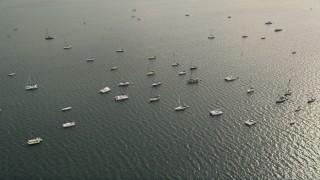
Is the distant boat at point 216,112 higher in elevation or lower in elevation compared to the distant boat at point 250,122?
higher

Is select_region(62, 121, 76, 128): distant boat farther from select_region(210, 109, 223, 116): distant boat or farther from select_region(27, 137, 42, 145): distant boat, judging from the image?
select_region(210, 109, 223, 116): distant boat

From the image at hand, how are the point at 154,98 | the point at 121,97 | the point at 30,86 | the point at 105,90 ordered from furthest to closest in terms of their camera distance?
the point at 30,86 < the point at 105,90 < the point at 121,97 < the point at 154,98

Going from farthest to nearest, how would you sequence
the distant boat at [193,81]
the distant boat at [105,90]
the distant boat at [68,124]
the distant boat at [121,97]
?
1. the distant boat at [193,81]
2. the distant boat at [105,90]
3. the distant boat at [121,97]
4. the distant boat at [68,124]

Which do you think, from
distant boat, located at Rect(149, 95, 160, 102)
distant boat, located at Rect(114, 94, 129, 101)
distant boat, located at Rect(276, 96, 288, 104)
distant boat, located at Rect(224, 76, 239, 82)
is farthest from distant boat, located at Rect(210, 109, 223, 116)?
distant boat, located at Rect(114, 94, 129, 101)

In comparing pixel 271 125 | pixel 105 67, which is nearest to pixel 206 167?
pixel 271 125

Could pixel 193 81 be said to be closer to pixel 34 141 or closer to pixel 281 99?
pixel 281 99

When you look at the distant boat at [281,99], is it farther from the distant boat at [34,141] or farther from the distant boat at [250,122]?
the distant boat at [34,141]

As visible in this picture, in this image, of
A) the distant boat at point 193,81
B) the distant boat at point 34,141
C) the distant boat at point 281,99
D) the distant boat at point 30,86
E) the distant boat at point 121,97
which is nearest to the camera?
the distant boat at point 34,141

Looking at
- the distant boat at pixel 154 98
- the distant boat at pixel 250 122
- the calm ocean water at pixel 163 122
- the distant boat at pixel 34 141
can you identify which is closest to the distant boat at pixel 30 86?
the calm ocean water at pixel 163 122

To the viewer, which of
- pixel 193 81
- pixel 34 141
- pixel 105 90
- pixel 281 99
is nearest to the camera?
pixel 34 141

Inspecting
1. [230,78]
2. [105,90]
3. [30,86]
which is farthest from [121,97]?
[230,78]

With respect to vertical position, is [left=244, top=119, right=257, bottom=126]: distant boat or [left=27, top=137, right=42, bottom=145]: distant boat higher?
[left=27, top=137, right=42, bottom=145]: distant boat

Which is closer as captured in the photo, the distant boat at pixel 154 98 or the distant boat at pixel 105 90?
the distant boat at pixel 154 98
